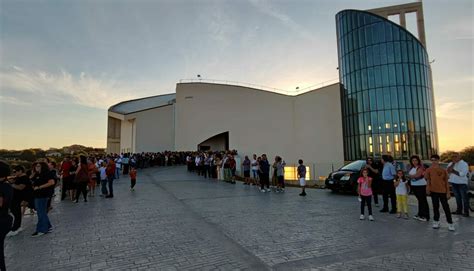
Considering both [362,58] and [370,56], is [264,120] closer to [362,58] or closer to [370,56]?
[362,58]

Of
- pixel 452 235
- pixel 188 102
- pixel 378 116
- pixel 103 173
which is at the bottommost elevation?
pixel 452 235

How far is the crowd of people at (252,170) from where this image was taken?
11.8 metres

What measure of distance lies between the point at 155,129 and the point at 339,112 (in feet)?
82.1

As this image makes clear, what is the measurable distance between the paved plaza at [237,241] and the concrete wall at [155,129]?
31384mm

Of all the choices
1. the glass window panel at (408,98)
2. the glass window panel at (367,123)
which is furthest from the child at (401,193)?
the glass window panel at (408,98)

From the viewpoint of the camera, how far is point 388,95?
96.0 feet

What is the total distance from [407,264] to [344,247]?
974mm

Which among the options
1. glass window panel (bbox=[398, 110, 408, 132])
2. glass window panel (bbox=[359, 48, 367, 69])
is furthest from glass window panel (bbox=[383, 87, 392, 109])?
glass window panel (bbox=[359, 48, 367, 69])

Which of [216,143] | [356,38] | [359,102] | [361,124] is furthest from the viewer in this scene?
[216,143]

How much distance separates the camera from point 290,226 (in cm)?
602

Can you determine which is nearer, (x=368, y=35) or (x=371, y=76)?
(x=371, y=76)

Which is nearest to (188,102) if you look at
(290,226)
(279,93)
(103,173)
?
(279,93)

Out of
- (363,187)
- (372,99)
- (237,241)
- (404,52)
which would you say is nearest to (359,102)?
(372,99)

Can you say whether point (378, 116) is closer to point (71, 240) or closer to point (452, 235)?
point (452, 235)
